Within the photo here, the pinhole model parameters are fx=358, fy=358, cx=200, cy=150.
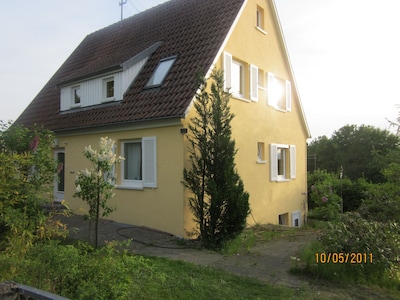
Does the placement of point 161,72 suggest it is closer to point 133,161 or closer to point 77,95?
point 133,161

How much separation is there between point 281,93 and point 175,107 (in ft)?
24.5

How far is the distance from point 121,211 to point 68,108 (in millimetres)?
5450

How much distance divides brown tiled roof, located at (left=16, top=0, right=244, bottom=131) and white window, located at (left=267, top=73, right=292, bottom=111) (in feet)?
12.8

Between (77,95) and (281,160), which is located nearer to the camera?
(77,95)

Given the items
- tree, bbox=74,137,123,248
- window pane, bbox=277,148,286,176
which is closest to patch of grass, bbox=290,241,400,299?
tree, bbox=74,137,123,248

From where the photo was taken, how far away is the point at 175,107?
31.8ft

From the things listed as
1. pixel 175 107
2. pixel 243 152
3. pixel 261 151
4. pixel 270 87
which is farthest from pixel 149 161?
pixel 270 87

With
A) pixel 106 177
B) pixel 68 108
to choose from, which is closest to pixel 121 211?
pixel 106 177

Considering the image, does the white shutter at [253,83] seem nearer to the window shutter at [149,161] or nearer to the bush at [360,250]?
the window shutter at [149,161]

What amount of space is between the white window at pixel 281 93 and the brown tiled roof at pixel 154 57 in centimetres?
390

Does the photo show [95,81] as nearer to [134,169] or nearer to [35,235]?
[134,169]

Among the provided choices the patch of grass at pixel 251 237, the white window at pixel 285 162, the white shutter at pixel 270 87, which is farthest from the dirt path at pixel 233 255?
the white shutter at pixel 270 87

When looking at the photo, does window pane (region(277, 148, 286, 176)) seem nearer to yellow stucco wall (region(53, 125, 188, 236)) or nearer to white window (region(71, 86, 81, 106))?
yellow stucco wall (region(53, 125, 188, 236))

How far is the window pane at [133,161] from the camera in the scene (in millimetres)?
11164
